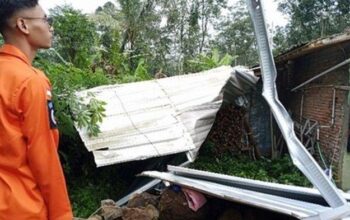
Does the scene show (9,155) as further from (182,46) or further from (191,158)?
(182,46)

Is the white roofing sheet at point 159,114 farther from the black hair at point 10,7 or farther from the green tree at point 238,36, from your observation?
the green tree at point 238,36

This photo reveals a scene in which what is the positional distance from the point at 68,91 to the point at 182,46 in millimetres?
12859

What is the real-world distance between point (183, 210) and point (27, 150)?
2.73 metres

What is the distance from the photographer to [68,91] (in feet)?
19.4

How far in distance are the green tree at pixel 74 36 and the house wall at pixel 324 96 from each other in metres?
4.32

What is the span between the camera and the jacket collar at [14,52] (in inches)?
59.3

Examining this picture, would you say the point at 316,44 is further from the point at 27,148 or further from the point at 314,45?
the point at 27,148

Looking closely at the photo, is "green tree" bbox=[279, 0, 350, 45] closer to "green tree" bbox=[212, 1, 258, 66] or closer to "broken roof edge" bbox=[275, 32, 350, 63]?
"green tree" bbox=[212, 1, 258, 66]

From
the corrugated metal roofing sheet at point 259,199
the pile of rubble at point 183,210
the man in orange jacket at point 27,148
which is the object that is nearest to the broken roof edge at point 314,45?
the pile of rubble at point 183,210

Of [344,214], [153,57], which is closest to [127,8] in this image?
[153,57]

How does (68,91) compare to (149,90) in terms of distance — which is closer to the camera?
(68,91)

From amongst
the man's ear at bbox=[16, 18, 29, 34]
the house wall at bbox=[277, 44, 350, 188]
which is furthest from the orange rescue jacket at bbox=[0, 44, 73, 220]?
the house wall at bbox=[277, 44, 350, 188]

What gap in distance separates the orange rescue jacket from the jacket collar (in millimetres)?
30

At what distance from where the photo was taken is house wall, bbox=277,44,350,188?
802 centimetres
